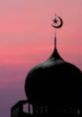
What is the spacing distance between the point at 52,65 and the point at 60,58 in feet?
6.69

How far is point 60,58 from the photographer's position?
8438cm

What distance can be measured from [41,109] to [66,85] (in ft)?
10.9

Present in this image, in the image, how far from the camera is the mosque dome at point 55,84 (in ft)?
265

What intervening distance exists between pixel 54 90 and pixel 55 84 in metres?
0.54

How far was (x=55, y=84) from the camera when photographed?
81.1 metres

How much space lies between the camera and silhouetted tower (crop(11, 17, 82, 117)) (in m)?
80.9

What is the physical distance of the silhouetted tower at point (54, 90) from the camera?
3184 inches

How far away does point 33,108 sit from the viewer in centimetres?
8275

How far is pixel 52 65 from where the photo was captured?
82562 millimetres

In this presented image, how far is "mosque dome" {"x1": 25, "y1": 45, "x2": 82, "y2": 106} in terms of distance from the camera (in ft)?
265

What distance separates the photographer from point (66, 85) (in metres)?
80.9

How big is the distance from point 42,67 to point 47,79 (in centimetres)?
161

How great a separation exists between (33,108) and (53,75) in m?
3.48

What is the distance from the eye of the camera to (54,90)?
8088cm
